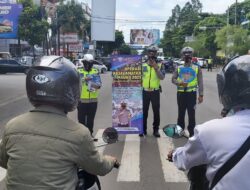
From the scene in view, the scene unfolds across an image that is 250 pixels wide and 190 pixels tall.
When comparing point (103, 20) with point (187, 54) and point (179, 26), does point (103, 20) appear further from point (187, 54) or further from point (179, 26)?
point (187, 54)

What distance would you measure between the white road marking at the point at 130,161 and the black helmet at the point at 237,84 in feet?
14.0

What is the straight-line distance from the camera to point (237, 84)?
276 centimetres

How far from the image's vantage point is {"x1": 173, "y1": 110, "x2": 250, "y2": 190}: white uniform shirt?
2.57 meters

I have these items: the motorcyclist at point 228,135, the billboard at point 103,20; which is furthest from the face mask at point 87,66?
the billboard at point 103,20

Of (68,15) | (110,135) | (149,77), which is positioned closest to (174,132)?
(110,135)

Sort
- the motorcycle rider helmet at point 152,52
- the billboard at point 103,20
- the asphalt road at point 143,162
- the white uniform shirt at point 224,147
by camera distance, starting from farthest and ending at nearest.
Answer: the billboard at point 103,20 < the motorcycle rider helmet at point 152,52 < the asphalt road at point 143,162 < the white uniform shirt at point 224,147

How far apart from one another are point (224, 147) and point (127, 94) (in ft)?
25.1

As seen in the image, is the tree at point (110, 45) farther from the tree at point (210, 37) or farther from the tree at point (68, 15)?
the tree at point (68, 15)

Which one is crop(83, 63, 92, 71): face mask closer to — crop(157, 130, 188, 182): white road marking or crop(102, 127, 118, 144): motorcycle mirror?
crop(157, 130, 188, 182): white road marking

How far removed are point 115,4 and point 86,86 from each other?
85.8m

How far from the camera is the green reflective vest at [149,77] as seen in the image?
10.1m

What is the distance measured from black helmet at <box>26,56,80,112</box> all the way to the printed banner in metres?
6.96

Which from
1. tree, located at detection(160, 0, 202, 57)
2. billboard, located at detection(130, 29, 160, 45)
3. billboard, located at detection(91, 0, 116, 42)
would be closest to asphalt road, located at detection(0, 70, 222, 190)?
billboard, located at detection(91, 0, 116, 42)

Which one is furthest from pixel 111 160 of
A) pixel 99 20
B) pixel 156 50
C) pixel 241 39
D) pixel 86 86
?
pixel 99 20
